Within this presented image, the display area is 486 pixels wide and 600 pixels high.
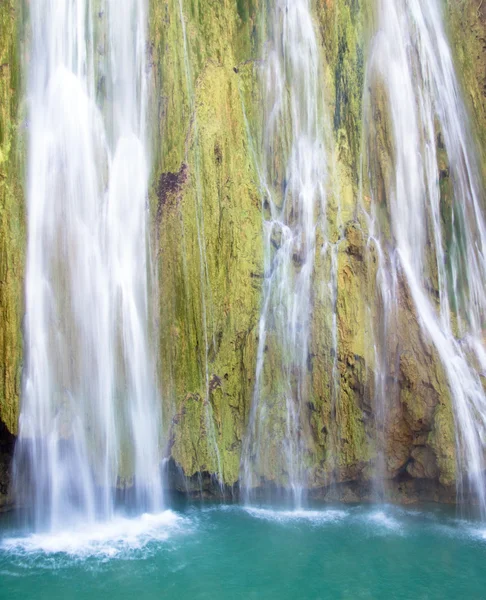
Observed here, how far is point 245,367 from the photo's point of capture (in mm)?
13055

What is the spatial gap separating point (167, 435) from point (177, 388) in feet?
3.17

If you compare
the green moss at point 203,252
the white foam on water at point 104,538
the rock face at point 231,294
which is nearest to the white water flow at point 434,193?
the rock face at point 231,294

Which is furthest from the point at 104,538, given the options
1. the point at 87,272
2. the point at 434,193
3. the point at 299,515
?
the point at 434,193

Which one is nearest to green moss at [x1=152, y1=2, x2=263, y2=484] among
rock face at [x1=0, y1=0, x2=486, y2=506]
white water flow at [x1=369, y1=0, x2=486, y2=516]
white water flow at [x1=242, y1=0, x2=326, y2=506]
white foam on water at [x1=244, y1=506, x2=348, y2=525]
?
rock face at [x1=0, y1=0, x2=486, y2=506]

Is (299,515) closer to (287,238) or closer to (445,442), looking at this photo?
(445,442)

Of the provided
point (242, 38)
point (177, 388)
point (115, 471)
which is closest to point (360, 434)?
point (177, 388)

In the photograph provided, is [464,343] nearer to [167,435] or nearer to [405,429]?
[405,429]

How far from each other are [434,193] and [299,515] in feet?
24.9

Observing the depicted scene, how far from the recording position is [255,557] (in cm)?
1057

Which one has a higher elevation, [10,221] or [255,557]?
[10,221]

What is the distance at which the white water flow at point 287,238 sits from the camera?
1284 centimetres

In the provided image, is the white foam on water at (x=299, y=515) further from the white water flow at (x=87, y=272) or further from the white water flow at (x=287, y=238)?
the white water flow at (x=87, y=272)

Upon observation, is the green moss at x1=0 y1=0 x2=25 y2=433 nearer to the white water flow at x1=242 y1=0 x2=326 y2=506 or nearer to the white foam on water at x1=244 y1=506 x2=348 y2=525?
the white water flow at x1=242 y1=0 x2=326 y2=506

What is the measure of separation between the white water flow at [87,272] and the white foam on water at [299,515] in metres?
2.05
